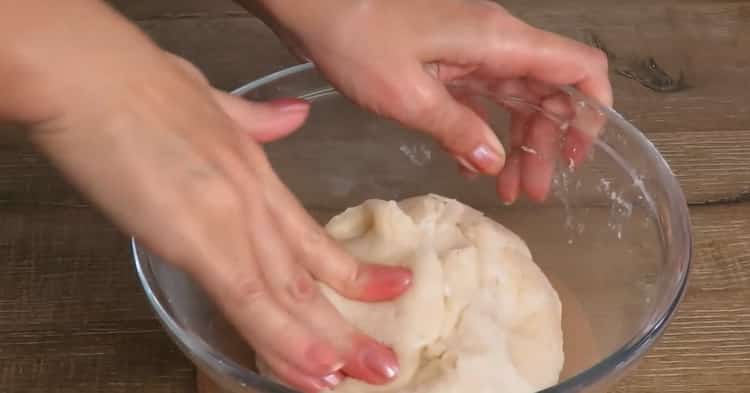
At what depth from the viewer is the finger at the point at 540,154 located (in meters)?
0.92

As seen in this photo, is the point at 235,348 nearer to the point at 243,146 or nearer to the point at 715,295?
the point at 243,146

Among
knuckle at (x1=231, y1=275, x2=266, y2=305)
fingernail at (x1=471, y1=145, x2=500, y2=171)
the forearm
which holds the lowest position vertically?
fingernail at (x1=471, y1=145, x2=500, y2=171)

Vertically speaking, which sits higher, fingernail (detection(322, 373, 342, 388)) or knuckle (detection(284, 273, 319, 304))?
knuckle (detection(284, 273, 319, 304))

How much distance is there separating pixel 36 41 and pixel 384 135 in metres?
0.48

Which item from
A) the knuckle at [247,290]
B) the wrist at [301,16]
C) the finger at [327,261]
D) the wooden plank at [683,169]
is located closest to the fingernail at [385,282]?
the finger at [327,261]

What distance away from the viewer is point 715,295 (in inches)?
37.3

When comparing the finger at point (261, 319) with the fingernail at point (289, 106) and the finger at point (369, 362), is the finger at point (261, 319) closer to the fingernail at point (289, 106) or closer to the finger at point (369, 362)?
the finger at point (369, 362)

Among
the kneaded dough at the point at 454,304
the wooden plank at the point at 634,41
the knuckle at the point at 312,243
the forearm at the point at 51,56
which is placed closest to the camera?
the forearm at the point at 51,56

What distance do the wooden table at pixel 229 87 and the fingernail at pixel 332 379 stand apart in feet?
0.87

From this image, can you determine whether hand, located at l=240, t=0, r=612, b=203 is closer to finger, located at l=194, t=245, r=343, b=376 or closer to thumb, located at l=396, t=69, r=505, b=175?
thumb, located at l=396, t=69, r=505, b=175

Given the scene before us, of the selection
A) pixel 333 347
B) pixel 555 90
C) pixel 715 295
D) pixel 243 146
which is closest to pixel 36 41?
pixel 243 146

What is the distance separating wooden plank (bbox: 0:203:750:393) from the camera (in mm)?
873

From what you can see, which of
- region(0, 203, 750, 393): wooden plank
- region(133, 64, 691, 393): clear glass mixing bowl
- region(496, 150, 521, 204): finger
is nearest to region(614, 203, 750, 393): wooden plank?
region(0, 203, 750, 393): wooden plank

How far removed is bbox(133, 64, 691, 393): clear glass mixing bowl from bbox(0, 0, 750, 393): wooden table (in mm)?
103
